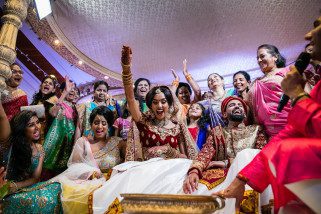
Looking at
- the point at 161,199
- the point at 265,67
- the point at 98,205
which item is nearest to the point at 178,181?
the point at 98,205

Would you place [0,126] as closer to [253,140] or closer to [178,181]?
[178,181]

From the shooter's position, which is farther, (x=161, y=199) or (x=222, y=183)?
(x=222, y=183)

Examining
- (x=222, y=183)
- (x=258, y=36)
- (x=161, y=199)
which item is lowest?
(x=222, y=183)

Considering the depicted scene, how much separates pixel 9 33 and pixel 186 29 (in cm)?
275

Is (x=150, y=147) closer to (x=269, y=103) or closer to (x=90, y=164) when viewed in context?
(x=90, y=164)

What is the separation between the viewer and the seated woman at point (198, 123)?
12.5 ft

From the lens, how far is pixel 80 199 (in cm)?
274

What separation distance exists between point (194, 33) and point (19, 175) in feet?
11.4

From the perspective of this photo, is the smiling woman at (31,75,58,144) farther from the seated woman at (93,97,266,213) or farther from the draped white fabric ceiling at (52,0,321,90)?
the seated woman at (93,97,266,213)

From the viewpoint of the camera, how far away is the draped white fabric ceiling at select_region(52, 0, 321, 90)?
4.66 meters

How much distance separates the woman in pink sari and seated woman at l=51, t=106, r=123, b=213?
1553mm

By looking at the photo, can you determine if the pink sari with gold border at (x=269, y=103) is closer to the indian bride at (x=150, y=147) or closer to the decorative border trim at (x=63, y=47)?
the indian bride at (x=150, y=147)

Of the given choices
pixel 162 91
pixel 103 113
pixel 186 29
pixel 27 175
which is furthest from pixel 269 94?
pixel 27 175

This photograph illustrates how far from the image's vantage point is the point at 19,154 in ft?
10.5
